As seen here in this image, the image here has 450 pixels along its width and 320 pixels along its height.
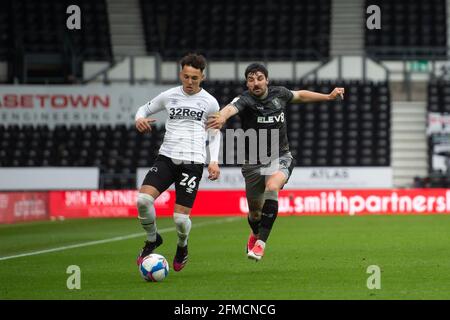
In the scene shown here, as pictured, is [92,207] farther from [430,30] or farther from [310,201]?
[430,30]

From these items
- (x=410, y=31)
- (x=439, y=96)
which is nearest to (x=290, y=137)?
(x=439, y=96)

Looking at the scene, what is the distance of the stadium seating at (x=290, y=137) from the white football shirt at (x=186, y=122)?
21.7 metres

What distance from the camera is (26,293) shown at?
991 cm

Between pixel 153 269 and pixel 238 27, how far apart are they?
28669 mm

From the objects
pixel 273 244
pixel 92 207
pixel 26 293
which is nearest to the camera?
pixel 26 293

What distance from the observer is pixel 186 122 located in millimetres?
11547

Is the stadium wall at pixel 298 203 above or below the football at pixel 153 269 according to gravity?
below

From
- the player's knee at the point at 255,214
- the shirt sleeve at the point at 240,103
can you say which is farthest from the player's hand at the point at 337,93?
the player's knee at the point at 255,214

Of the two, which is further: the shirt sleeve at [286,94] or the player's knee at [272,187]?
the shirt sleeve at [286,94]

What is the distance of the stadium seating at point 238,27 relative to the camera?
38188mm

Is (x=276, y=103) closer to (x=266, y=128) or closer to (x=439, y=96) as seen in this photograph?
(x=266, y=128)

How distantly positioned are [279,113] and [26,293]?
4.14 meters

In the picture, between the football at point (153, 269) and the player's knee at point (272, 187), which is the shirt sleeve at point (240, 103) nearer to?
the player's knee at point (272, 187)

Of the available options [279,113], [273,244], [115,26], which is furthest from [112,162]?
[279,113]
